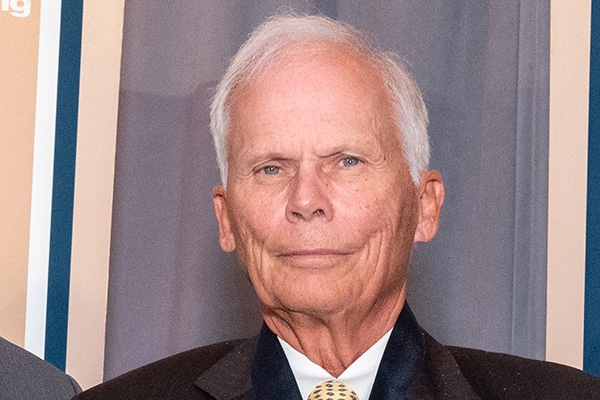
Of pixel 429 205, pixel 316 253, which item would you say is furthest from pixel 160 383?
pixel 429 205

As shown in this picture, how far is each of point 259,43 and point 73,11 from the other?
74 centimetres

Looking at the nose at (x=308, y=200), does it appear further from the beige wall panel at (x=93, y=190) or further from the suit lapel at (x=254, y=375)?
the beige wall panel at (x=93, y=190)

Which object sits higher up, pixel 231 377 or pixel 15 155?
pixel 15 155

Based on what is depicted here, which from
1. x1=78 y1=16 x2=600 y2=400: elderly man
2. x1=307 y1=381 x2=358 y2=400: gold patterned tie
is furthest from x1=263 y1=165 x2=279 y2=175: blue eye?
x1=307 y1=381 x2=358 y2=400: gold patterned tie

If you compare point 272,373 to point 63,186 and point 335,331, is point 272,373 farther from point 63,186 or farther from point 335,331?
point 63,186

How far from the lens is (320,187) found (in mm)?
1819

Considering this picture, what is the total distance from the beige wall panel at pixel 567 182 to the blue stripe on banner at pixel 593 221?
0.04 feet

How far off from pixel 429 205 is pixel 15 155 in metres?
0.99

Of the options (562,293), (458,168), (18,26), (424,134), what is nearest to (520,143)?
(458,168)

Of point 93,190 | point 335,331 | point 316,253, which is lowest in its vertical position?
point 335,331

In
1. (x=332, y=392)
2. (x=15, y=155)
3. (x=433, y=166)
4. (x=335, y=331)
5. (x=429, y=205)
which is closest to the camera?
(x=332, y=392)

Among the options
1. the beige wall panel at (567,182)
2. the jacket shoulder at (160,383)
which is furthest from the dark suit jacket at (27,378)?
the beige wall panel at (567,182)

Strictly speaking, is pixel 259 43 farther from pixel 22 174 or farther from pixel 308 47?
pixel 22 174

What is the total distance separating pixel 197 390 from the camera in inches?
74.2
